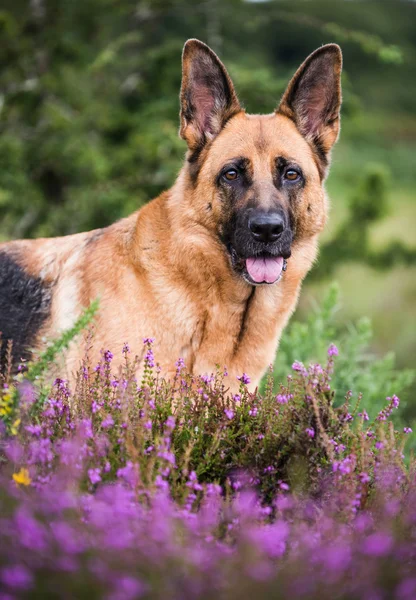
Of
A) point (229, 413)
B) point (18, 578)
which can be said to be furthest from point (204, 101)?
point (18, 578)

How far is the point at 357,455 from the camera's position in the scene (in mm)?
2596

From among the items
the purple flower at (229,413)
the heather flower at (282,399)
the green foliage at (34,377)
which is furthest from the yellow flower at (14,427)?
the heather flower at (282,399)

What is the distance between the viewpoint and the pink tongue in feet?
A: 11.9

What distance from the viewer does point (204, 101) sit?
398 centimetres

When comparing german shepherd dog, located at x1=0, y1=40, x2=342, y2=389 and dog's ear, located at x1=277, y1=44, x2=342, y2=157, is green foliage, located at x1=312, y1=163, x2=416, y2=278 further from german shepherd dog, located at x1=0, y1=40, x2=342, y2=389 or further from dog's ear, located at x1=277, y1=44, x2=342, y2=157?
german shepherd dog, located at x1=0, y1=40, x2=342, y2=389

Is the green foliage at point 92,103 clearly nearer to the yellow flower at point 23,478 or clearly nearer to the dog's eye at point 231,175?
the dog's eye at point 231,175

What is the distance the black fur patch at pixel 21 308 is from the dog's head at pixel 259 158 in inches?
42.6

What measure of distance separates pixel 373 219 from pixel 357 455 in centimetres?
607

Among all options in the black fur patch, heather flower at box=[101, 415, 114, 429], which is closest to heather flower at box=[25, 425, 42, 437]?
heather flower at box=[101, 415, 114, 429]

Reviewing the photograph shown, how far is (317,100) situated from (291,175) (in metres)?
0.56

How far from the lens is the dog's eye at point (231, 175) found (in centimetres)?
379

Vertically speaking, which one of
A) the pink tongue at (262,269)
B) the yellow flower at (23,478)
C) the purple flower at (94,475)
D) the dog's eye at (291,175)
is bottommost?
the yellow flower at (23,478)

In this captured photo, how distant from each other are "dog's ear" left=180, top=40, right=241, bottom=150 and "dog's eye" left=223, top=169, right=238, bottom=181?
31 centimetres

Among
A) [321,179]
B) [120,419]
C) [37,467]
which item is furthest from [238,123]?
[37,467]
